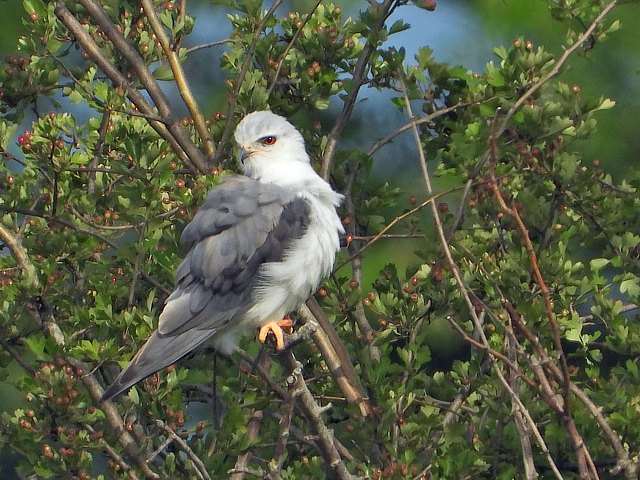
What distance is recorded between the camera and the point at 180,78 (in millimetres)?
4883

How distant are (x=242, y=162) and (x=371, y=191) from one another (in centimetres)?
59

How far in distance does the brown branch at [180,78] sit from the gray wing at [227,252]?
254mm

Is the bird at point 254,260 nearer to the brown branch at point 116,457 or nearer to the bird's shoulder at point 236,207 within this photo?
the bird's shoulder at point 236,207

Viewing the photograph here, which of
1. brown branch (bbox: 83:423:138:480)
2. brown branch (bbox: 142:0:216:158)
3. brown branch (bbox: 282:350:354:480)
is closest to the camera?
brown branch (bbox: 282:350:354:480)

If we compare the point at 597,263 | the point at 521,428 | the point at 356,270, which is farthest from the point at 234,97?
the point at 521,428

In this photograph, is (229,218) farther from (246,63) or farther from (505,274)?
(505,274)

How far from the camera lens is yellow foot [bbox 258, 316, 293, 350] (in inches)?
172

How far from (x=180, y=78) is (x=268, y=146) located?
1.57 ft

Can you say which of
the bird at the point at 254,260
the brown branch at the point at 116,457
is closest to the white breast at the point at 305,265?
the bird at the point at 254,260

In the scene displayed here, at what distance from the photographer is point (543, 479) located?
13.4ft

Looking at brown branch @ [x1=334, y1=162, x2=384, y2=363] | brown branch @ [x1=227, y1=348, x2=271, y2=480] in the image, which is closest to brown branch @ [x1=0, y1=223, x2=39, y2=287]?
brown branch @ [x1=227, y1=348, x2=271, y2=480]

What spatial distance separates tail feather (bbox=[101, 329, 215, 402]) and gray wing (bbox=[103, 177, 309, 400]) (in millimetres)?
16

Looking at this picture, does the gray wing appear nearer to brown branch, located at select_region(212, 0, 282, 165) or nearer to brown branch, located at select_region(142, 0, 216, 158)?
brown branch, located at select_region(212, 0, 282, 165)

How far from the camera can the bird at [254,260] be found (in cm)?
441
